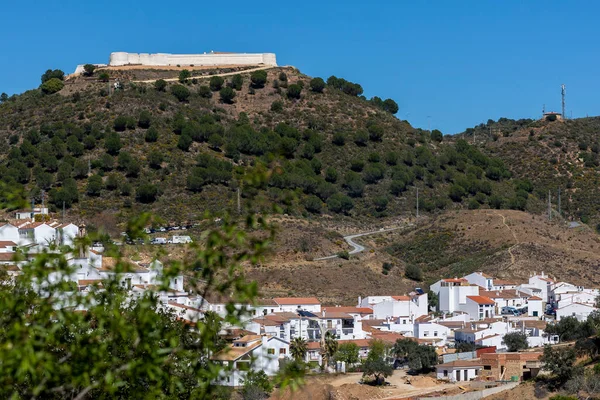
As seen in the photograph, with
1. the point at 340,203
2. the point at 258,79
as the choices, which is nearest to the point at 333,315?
the point at 340,203

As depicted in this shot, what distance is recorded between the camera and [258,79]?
9012cm

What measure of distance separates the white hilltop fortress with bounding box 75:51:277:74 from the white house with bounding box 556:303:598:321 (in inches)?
1933

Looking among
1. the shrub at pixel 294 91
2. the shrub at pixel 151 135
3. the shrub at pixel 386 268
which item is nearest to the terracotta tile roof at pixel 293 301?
the shrub at pixel 386 268

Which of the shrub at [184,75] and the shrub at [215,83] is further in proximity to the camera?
the shrub at [184,75]

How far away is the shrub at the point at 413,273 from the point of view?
63.0 m

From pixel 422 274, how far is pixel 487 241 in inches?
263

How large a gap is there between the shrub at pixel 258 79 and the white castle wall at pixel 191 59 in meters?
4.59

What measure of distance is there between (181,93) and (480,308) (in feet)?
124

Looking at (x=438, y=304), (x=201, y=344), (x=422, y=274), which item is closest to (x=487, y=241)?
(x=422, y=274)

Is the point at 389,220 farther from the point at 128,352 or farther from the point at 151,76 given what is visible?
the point at 128,352

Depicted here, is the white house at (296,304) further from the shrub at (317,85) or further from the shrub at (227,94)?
the shrub at (317,85)

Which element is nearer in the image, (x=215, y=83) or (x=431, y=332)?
(x=431, y=332)

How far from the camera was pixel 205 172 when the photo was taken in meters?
71.9

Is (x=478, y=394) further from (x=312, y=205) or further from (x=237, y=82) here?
(x=237, y=82)
